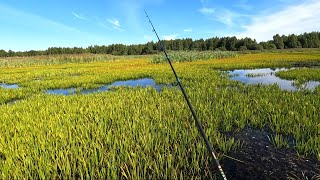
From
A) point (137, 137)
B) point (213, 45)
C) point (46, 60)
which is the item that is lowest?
point (137, 137)

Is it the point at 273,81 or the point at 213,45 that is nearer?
the point at 273,81

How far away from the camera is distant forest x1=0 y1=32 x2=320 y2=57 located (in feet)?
390

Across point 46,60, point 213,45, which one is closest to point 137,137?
point 46,60

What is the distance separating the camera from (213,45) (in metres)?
137

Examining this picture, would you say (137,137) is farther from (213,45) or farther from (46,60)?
(213,45)

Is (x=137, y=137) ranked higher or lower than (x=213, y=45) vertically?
lower

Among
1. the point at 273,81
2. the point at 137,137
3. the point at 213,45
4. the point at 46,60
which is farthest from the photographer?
the point at 213,45

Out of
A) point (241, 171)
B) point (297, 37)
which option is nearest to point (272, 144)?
point (241, 171)

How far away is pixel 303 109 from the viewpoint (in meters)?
8.05

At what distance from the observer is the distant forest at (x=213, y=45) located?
118938 millimetres

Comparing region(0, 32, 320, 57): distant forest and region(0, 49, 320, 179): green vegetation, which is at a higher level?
region(0, 32, 320, 57): distant forest

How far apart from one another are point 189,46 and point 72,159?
14463cm

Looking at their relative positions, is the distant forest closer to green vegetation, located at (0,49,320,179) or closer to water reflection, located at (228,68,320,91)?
water reflection, located at (228,68,320,91)

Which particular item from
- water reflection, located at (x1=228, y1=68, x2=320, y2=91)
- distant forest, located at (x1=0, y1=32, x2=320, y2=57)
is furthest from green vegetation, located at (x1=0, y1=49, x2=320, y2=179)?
distant forest, located at (x1=0, y1=32, x2=320, y2=57)
